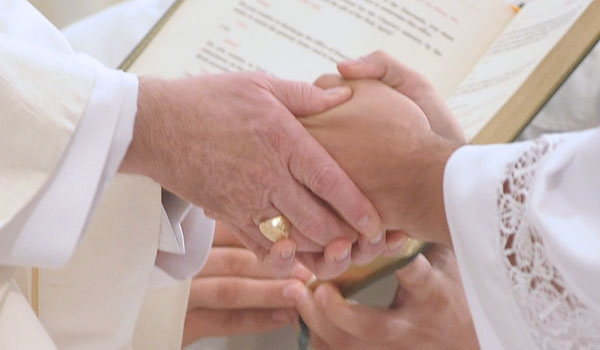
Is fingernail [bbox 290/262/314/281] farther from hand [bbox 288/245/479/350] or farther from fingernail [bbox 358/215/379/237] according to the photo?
fingernail [bbox 358/215/379/237]

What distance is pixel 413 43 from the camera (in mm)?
1179

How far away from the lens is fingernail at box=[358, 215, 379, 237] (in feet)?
3.20

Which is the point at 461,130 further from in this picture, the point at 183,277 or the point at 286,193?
→ the point at 183,277

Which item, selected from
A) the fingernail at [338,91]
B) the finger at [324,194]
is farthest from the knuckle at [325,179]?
the fingernail at [338,91]

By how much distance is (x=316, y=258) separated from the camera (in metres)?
1.05

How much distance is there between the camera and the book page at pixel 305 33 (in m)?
1.18

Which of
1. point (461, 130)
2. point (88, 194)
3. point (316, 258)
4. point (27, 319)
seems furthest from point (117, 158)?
point (461, 130)

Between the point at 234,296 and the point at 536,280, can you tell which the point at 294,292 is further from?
the point at 536,280

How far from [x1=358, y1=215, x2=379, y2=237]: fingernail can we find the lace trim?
0.91ft

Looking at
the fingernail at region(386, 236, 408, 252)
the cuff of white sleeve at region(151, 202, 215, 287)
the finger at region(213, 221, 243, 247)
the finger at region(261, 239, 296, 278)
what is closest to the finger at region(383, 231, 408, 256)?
the fingernail at region(386, 236, 408, 252)

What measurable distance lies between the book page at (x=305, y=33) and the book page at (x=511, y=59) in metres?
0.05

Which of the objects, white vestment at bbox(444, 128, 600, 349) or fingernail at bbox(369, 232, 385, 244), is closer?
white vestment at bbox(444, 128, 600, 349)

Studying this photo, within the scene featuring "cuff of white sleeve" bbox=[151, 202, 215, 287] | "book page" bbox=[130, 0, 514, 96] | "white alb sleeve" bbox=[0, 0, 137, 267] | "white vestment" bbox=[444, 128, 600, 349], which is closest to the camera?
"white vestment" bbox=[444, 128, 600, 349]

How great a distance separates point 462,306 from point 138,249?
0.41 metres
